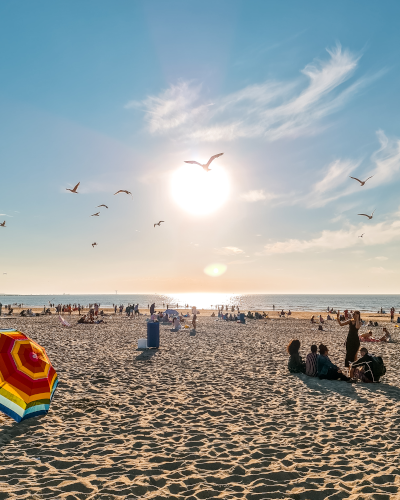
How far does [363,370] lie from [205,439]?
6.31 meters

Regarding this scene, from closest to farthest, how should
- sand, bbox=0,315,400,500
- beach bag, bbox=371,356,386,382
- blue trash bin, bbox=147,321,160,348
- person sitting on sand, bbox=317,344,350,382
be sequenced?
sand, bbox=0,315,400,500 → beach bag, bbox=371,356,386,382 → person sitting on sand, bbox=317,344,350,382 → blue trash bin, bbox=147,321,160,348

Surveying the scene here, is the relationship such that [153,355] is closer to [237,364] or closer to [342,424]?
[237,364]

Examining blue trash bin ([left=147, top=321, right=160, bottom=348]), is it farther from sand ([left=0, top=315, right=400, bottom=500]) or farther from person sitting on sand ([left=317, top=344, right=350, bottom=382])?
person sitting on sand ([left=317, top=344, right=350, bottom=382])

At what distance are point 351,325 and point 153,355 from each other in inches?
294

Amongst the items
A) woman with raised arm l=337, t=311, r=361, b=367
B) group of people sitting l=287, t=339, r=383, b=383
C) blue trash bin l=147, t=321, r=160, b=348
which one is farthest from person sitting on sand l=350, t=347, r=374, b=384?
Answer: blue trash bin l=147, t=321, r=160, b=348

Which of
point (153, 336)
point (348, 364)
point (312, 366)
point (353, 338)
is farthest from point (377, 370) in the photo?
point (153, 336)

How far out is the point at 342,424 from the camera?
21.3 feet

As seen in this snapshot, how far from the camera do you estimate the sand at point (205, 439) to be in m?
4.24

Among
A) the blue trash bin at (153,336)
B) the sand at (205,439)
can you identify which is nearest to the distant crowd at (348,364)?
the sand at (205,439)

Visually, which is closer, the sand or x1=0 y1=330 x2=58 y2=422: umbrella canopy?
the sand

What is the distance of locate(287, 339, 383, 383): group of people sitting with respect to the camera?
388 inches

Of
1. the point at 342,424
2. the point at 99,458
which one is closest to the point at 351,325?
the point at 342,424

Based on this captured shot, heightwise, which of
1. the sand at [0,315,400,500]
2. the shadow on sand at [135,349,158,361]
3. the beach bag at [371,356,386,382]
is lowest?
the shadow on sand at [135,349,158,361]

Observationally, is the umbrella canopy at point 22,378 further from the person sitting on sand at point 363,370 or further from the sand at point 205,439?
the person sitting on sand at point 363,370
